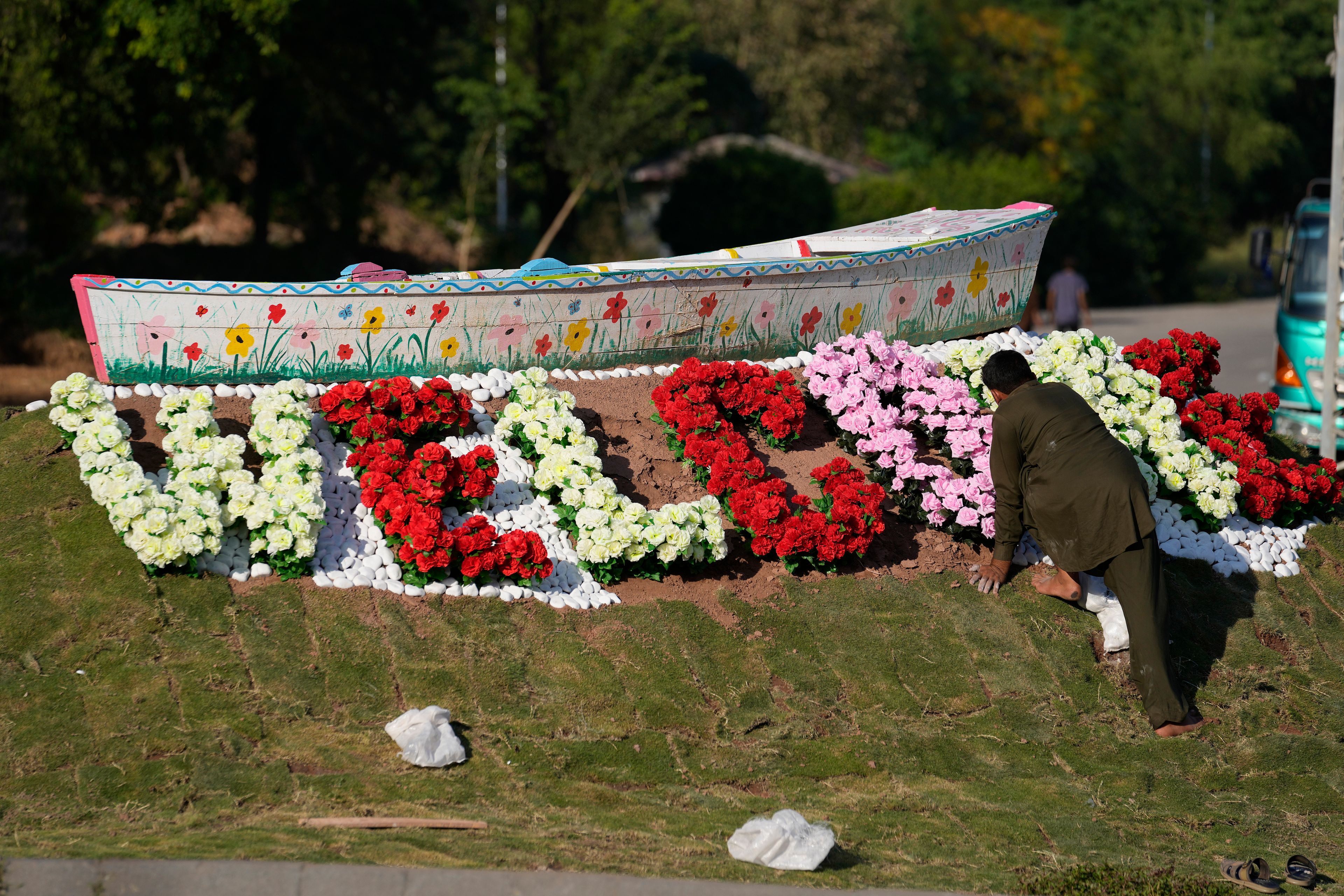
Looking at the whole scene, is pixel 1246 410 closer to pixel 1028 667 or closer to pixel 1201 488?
pixel 1201 488

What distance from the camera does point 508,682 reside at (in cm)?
591

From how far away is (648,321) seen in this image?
27.3ft

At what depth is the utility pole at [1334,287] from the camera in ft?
30.3

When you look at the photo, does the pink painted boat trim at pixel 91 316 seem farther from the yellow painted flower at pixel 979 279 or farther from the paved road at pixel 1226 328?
the paved road at pixel 1226 328

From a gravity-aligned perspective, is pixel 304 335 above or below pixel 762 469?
above

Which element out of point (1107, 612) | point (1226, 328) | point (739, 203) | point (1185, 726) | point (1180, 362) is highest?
point (1180, 362)

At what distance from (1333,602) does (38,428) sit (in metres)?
8.09

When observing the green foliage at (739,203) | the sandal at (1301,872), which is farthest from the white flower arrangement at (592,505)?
the green foliage at (739,203)

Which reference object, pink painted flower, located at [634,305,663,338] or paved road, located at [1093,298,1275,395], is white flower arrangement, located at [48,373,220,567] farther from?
paved road, located at [1093,298,1275,395]

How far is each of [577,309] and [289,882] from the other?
469cm

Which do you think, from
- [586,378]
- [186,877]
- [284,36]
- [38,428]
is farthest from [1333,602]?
[284,36]

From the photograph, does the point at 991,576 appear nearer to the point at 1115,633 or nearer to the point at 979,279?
the point at 1115,633

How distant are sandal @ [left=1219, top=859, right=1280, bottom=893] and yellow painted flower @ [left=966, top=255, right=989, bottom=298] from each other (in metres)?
5.70

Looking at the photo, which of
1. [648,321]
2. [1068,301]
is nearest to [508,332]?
[648,321]
